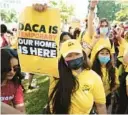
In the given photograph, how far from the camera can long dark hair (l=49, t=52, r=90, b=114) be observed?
3.26 metres

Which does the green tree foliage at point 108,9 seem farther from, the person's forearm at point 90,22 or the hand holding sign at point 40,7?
the hand holding sign at point 40,7

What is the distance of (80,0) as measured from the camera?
30.1ft

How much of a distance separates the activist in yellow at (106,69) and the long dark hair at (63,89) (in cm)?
129

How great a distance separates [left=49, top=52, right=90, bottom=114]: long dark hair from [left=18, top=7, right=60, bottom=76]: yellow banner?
74 mm

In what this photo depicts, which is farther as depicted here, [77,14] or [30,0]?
[77,14]

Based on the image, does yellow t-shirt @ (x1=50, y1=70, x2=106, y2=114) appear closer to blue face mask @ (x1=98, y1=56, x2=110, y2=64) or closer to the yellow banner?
the yellow banner

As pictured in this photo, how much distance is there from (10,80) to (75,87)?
0.58 metres

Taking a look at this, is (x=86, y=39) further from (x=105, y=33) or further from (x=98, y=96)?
(x=98, y=96)

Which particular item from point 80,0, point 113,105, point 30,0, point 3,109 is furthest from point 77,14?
point 3,109

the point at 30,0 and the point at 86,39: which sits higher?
the point at 30,0

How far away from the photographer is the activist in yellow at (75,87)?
128 inches

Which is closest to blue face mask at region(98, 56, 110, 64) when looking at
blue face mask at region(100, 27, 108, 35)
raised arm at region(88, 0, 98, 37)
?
raised arm at region(88, 0, 98, 37)

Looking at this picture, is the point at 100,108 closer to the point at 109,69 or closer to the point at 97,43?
the point at 109,69

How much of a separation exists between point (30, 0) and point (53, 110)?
106 cm
